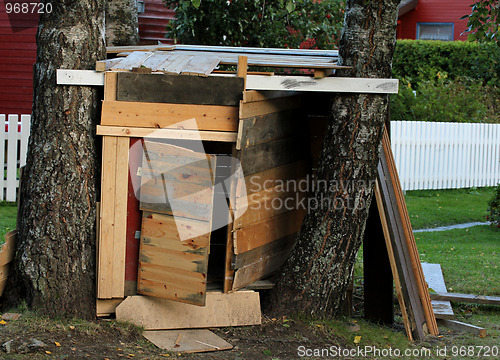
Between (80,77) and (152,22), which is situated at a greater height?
(152,22)

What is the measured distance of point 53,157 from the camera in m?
5.07

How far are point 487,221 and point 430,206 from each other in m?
1.27

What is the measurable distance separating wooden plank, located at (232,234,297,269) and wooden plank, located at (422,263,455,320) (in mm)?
1594

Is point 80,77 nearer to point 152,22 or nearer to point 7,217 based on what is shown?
point 7,217

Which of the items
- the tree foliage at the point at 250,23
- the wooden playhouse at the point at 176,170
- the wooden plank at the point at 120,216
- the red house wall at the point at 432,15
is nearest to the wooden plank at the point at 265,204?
the wooden playhouse at the point at 176,170

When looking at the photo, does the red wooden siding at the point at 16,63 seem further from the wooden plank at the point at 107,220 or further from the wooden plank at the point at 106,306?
the wooden plank at the point at 106,306

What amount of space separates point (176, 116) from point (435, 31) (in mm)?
23794

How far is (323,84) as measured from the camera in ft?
17.3

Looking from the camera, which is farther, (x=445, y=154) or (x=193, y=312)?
(x=445, y=154)

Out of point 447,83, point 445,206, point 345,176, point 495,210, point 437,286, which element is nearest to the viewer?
point 345,176

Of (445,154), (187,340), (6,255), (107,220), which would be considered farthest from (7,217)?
(445,154)

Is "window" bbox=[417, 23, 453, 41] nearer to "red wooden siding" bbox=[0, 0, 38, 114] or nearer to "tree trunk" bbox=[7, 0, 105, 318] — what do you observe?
"red wooden siding" bbox=[0, 0, 38, 114]

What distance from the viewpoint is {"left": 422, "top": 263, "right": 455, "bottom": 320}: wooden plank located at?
604 cm

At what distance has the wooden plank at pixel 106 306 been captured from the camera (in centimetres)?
518
